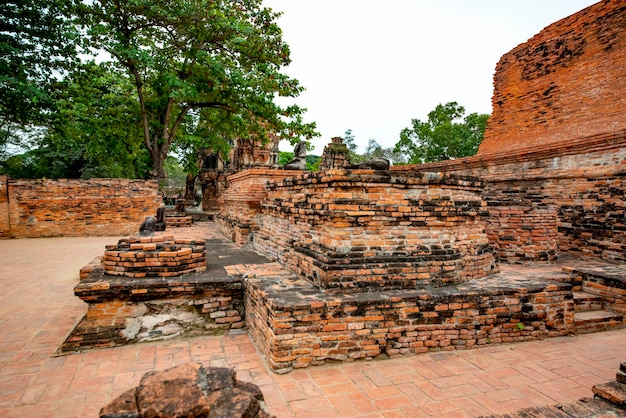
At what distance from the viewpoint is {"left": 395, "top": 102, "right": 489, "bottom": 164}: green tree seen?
71.3 ft

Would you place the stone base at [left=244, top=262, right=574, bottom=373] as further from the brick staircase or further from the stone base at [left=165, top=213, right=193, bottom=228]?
the stone base at [left=165, top=213, right=193, bottom=228]

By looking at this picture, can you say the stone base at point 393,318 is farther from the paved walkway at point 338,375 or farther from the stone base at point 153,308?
the stone base at point 153,308

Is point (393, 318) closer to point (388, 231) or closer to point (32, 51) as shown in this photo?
point (388, 231)

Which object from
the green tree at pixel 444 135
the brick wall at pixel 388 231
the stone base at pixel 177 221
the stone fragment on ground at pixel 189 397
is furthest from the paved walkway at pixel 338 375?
the green tree at pixel 444 135

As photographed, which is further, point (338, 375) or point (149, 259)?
point (149, 259)

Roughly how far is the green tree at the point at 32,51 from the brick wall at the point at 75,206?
234 cm

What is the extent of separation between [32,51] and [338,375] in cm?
1278

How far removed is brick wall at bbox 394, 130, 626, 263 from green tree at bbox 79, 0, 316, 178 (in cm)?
686

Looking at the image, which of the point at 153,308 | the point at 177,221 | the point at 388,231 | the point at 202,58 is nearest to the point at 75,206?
the point at 177,221

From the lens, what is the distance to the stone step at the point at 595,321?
425 centimetres

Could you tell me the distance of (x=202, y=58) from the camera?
10492 mm

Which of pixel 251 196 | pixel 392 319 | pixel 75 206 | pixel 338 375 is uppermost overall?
pixel 251 196

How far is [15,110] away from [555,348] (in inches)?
555

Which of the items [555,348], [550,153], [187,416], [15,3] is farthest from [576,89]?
[15,3]
